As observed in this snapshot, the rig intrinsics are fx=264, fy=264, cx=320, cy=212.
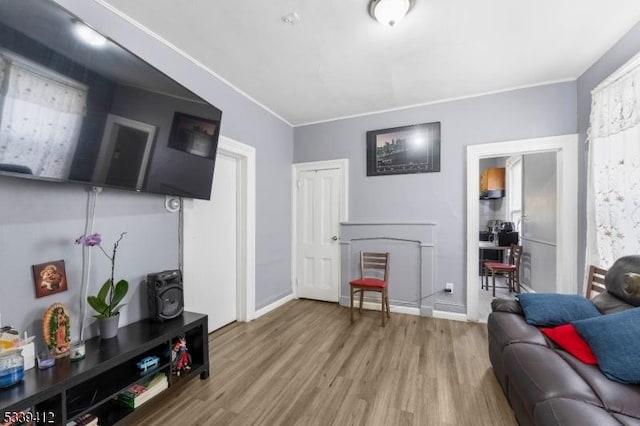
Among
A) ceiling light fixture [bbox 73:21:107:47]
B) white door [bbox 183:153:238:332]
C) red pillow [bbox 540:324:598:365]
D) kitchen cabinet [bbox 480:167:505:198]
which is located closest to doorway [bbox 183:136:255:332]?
white door [bbox 183:153:238:332]

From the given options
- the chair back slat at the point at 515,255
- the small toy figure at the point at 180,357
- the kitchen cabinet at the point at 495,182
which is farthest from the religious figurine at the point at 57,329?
the kitchen cabinet at the point at 495,182

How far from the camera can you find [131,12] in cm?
187

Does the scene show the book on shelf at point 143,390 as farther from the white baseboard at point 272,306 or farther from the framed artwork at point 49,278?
the white baseboard at point 272,306

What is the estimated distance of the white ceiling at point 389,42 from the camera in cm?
184

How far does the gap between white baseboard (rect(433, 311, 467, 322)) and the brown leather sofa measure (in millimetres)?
1338

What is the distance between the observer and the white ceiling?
1.84m

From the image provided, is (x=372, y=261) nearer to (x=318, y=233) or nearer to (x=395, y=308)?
(x=395, y=308)

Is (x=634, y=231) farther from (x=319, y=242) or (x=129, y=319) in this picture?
(x=129, y=319)

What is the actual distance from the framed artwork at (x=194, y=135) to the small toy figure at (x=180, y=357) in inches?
56.5

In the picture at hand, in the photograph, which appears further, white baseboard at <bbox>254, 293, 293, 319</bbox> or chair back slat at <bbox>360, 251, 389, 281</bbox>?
chair back slat at <bbox>360, 251, 389, 281</bbox>

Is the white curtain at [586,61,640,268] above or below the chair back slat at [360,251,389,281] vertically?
above

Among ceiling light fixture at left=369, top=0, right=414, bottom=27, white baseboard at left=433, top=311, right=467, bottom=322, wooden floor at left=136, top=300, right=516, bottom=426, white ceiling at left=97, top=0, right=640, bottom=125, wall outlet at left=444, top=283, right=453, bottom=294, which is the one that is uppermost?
white ceiling at left=97, top=0, right=640, bottom=125

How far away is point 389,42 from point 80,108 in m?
2.19

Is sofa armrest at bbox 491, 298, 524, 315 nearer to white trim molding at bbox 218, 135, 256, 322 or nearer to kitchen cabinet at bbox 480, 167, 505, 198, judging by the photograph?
white trim molding at bbox 218, 135, 256, 322
